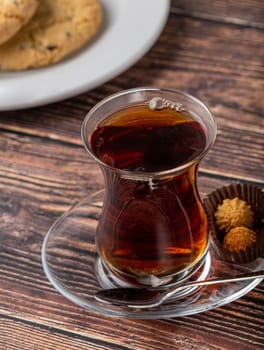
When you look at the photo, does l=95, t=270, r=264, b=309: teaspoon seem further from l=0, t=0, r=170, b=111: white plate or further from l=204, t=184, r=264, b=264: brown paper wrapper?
l=0, t=0, r=170, b=111: white plate

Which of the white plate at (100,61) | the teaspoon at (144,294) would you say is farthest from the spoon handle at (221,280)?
the white plate at (100,61)

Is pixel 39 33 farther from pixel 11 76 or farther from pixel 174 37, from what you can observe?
pixel 174 37

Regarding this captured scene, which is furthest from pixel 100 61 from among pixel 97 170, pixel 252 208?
pixel 252 208

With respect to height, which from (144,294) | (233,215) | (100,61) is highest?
(100,61)

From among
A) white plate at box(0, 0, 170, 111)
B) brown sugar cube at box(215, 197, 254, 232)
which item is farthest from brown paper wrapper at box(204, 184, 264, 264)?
white plate at box(0, 0, 170, 111)

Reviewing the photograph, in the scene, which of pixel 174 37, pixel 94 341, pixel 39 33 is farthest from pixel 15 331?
pixel 174 37

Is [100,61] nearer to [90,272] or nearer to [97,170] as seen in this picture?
[97,170]
